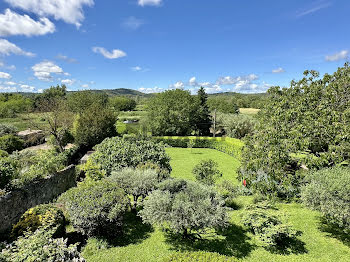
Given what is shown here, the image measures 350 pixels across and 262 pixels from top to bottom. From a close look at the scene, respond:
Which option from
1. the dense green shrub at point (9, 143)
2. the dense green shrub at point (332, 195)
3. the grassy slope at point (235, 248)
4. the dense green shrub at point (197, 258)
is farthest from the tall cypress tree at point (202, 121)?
the dense green shrub at point (197, 258)

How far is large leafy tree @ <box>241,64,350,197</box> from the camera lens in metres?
7.75

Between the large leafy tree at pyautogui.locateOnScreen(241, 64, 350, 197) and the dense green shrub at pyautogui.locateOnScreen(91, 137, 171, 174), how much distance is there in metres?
5.03

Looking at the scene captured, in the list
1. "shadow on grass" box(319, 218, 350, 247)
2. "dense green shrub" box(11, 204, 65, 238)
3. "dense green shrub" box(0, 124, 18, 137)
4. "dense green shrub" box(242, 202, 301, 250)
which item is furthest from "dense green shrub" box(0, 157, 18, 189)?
"dense green shrub" box(0, 124, 18, 137)

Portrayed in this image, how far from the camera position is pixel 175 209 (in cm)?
604

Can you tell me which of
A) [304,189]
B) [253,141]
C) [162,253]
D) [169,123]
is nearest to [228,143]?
[169,123]

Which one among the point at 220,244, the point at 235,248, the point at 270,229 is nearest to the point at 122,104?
the point at 220,244

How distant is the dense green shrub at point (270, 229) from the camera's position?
661 centimetres

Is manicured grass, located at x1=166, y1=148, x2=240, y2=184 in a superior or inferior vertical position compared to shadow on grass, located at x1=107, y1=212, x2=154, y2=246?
inferior

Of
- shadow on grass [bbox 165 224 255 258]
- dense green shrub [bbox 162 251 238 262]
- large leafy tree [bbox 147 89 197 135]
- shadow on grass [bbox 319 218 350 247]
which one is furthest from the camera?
large leafy tree [bbox 147 89 197 135]

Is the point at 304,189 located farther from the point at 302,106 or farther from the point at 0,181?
the point at 0,181

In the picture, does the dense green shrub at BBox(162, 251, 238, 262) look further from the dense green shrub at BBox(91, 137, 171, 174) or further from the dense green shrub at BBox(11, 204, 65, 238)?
the dense green shrub at BBox(91, 137, 171, 174)

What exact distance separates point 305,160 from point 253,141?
234 centimetres

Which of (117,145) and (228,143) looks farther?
(228,143)

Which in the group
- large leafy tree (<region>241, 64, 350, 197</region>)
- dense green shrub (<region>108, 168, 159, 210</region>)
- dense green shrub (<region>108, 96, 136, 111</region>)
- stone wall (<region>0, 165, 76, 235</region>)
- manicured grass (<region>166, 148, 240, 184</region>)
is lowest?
manicured grass (<region>166, 148, 240, 184</region>)
